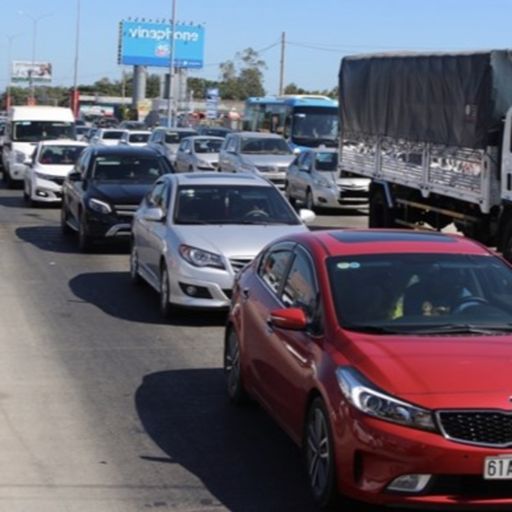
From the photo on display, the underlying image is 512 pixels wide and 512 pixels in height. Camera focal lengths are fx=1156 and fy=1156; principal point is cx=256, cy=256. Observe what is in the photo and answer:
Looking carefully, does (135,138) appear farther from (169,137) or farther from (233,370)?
(233,370)

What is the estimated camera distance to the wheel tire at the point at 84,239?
58.9ft

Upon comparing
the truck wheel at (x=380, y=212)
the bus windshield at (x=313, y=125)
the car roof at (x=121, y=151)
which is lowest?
the truck wheel at (x=380, y=212)

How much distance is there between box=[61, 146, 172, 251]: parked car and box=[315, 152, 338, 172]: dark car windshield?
7.65 meters

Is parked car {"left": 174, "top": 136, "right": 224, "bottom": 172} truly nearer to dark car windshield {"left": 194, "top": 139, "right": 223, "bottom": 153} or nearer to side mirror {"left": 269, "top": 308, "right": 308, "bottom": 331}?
dark car windshield {"left": 194, "top": 139, "right": 223, "bottom": 153}

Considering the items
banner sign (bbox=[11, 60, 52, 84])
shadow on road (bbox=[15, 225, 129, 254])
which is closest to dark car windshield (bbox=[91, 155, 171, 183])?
shadow on road (bbox=[15, 225, 129, 254])

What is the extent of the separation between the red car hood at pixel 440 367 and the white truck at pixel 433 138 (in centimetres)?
918

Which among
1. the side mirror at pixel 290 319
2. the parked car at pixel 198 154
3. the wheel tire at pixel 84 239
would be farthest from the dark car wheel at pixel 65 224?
the side mirror at pixel 290 319

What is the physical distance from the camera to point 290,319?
6.66 meters

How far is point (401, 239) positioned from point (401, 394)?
6.60 ft

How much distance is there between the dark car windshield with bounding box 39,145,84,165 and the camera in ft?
87.1

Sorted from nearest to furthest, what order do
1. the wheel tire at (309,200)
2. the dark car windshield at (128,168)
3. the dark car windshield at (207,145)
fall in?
the dark car windshield at (128,168) < the wheel tire at (309,200) < the dark car windshield at (207,145)

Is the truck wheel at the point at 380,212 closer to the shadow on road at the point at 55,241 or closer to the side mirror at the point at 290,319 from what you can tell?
the shadow on road at the point at 55,241

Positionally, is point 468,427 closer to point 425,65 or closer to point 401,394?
point 401,394

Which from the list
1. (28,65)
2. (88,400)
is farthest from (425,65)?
(28,65)
